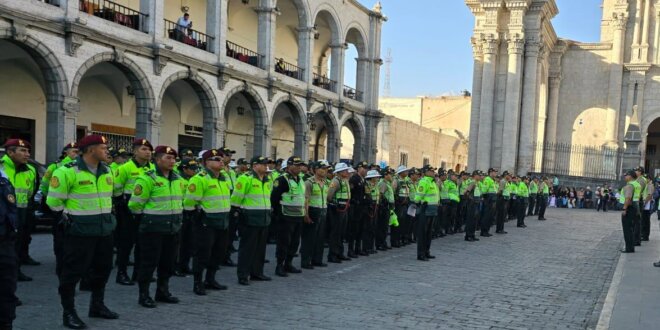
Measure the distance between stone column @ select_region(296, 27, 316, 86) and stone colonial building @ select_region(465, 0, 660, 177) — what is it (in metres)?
11.3

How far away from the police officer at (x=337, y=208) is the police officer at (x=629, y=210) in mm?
6201

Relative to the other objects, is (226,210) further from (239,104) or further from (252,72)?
(239,104)

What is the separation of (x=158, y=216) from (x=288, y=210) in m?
2.89

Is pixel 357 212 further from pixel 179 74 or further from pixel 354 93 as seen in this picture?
pixel 354 93

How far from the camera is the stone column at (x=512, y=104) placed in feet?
103

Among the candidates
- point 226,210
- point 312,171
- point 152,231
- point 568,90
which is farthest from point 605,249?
point 568,90

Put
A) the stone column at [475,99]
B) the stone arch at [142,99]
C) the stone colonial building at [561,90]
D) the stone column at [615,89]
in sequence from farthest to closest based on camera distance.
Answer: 1. the stone column at [615,89]
2. the stone column at [475,99]
3. the stone colonial building at [561,90]
4. the stone arch at [142,99]

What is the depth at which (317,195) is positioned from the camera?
1003 centimetres

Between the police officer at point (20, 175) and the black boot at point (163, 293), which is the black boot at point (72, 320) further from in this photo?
the police officer at point (20, 175)

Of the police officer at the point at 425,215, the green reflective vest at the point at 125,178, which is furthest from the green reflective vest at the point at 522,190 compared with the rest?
the green reflective vest at the point at 125,178

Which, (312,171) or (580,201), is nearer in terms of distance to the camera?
(312,171)

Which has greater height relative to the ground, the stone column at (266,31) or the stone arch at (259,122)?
the stone column at (266,31)

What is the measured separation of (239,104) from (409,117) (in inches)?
1351

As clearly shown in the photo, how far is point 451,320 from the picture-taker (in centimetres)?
677
